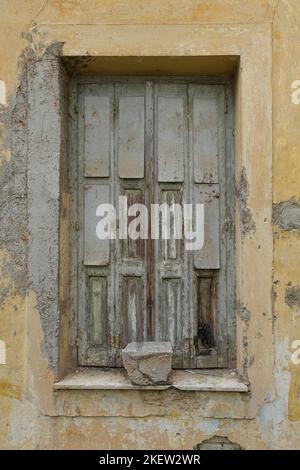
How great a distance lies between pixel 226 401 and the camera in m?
3.40

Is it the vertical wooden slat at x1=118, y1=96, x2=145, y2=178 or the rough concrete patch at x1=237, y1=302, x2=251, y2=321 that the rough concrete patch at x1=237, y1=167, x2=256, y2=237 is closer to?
the rough concrete patch at x1=237, y1=302, x2=251, y2=321

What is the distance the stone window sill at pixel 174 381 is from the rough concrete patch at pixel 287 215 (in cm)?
104

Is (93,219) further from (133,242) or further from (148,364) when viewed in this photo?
(148,364)

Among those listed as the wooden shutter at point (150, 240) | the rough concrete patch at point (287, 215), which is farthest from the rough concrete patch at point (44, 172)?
the rough concrete patch at point (287, 215)

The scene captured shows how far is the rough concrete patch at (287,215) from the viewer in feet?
11.1

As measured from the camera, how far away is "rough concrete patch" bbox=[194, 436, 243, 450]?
134 inches

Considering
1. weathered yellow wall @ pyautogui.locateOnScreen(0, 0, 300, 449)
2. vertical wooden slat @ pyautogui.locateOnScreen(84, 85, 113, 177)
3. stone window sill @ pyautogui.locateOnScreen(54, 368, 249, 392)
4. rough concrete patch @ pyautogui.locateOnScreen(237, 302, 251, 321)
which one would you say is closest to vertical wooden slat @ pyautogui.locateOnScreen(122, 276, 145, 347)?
stone window sill @ pyautogui.locateOnScreen(54, 368, 249, 392)

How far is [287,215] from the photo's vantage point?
11.2 feet

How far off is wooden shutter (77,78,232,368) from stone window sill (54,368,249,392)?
0.08 metres

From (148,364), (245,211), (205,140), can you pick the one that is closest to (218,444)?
(148,364)

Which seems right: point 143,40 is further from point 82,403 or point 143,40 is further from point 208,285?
point 82,403

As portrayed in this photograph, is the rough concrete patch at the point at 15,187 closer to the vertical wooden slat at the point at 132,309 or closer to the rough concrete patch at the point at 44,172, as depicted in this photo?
the rough concrete patch at the point at 44,172

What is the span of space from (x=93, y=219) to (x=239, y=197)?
1.00 metres

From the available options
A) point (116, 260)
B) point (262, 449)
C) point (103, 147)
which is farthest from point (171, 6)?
point (262, 449)
